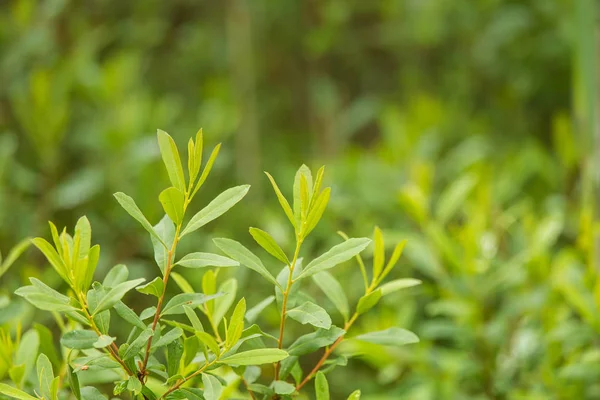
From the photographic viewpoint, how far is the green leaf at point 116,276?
16.2 inches

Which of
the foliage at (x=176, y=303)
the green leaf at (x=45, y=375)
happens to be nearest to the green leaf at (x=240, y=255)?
the foliage at (x=176, y=303)

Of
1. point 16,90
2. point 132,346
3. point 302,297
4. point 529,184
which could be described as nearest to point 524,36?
point 529,184

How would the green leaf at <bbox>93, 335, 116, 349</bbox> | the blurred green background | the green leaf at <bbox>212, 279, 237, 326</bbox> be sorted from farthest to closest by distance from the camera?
the blurred green background, the green leaf at <bbox>212, 279, 237, 326</bbox>, the green leaf at <bbox>93, 335, 116, 349</bbox>

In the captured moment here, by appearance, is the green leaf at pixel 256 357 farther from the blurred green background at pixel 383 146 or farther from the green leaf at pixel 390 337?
the blurred green background at pixel 383 146

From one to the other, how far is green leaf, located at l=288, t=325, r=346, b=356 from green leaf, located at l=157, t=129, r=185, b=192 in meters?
0.13

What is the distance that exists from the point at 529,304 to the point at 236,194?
1.48 ft

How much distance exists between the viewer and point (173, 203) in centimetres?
38

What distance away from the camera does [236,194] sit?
39 cm

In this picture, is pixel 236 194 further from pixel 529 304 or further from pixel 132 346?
pixel 529 304

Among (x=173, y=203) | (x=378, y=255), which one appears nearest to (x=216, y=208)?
(x=173, y=203)

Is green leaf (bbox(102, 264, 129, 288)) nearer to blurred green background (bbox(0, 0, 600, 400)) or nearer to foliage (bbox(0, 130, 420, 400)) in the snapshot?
foliage (bbox(0, 130, 420, 400))

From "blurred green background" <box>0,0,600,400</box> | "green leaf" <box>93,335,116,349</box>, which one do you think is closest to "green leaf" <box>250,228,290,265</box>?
"green leaf" <box>93,335,116,349</box>

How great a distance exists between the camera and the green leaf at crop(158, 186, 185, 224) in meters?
0.37

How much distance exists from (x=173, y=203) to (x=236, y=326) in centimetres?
8
